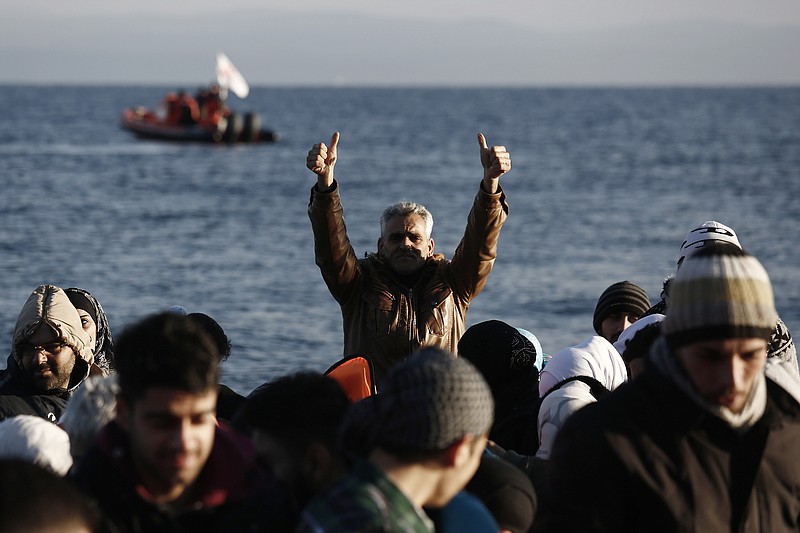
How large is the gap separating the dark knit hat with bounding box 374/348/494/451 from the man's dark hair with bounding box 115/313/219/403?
1.33 feet

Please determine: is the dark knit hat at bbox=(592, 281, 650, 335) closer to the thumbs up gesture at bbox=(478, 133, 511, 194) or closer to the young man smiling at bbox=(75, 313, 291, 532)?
the thumbs up gesture at bbox=(478, 133, 511, 194)

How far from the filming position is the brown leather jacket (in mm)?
5234

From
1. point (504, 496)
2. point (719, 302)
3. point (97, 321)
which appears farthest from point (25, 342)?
point (719, 302)

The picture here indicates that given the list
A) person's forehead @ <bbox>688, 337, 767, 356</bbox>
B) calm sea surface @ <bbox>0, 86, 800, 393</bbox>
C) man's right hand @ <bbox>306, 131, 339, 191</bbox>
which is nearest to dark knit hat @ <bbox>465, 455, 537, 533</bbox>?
person's forehead @ <bbox>688, 337, 767, 356</bbox>

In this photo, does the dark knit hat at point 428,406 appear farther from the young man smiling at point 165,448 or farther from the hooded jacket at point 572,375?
the hooded jacket at point 572,375

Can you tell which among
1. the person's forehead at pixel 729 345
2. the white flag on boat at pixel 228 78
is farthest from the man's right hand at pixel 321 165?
the white flag on boat at pixel 228 78

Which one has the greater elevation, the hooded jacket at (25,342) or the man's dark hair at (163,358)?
the man's dark hair at (163,358)

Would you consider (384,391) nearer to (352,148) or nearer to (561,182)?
(561,182)

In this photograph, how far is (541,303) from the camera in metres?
16.3

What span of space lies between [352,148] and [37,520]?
49617 millimetres

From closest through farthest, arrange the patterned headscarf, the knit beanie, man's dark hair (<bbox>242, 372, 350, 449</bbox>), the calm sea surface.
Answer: man's dark hair (<bbox>242, 372, 350, 449</bbox>) < the knit beanie < the patterned headscarf < the calm sea surface

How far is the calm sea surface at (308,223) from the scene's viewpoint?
1570 cm

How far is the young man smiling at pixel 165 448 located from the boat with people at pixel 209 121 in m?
45.0

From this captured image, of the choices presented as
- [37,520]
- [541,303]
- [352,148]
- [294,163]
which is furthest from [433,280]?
[352,148]
